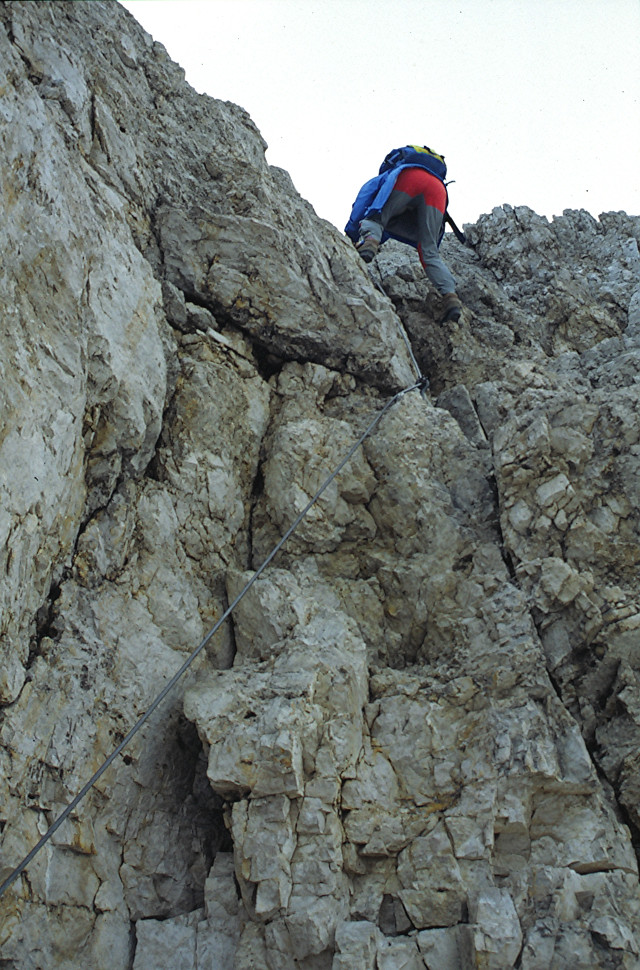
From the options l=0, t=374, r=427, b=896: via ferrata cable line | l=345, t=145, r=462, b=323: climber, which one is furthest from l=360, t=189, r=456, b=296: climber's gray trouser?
l=0, t=374, r=427, b=896: via ferrata cable line

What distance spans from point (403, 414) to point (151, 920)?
5757mm

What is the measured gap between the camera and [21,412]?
486 cm

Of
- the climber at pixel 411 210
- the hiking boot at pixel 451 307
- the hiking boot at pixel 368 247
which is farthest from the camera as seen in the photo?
the climber at pixel 411 210

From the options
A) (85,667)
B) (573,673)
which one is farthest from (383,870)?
(85,667)

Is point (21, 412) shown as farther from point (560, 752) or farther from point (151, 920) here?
point (560, 752)

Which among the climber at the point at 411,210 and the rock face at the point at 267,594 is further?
the climber at the point at 411,210

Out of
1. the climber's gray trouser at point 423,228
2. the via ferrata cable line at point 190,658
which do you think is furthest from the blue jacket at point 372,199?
the via ferrata cable line at point 190,658

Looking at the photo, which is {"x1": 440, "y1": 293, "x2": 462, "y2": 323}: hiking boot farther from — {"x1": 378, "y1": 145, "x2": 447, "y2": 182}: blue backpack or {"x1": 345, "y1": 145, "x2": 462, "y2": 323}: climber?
{"x1": 378, "y1": 145, "x2": 447, "y2": 182}: blue backpack

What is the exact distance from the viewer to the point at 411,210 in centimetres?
1047

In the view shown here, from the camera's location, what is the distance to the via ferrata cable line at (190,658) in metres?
4.31

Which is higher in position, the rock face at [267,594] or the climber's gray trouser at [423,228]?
the climber's gray trouser at [423,228]

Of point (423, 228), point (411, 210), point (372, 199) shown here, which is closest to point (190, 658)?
point (423, 228)

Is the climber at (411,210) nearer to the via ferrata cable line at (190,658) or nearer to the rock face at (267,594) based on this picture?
the rock face at (267,594)

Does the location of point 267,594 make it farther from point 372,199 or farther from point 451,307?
point 372,199
